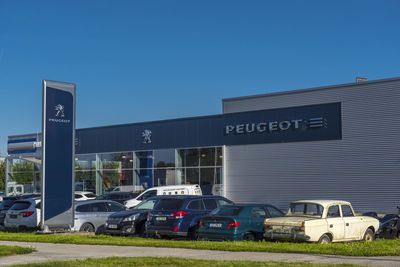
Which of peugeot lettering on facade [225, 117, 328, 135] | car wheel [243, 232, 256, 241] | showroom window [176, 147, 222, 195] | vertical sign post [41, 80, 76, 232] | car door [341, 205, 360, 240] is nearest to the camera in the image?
car door [341, 205, 360, 240]

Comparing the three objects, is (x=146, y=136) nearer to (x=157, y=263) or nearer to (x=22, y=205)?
(x=22, y=205)

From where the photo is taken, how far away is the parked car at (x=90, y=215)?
80.3 feet

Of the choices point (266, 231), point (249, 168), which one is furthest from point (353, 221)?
point (249, 168)

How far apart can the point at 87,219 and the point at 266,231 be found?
9.32 m

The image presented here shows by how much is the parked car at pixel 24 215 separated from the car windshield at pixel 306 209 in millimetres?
11599

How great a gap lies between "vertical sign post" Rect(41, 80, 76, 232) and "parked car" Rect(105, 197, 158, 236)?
5.81 ft

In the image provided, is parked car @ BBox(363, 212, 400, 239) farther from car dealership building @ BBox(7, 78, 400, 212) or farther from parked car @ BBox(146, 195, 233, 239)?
car dealership building @ BBox(7, 78, 400, 212)

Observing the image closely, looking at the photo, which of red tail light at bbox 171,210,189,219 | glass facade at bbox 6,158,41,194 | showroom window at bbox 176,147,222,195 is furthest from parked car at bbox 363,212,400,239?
glass facade at bbox 6,158,41,194

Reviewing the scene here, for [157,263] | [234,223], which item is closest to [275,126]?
[234,223]

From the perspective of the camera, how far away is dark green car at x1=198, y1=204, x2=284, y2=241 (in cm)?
1845

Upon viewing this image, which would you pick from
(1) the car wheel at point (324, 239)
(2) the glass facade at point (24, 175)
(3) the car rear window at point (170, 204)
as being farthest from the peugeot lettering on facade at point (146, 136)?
(1) the car wheel at point (324, 239)

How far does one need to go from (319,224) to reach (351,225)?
4.68ft

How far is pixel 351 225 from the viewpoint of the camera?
18203mm

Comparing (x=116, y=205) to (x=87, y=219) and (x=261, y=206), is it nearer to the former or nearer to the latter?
(x=87, y=219)
